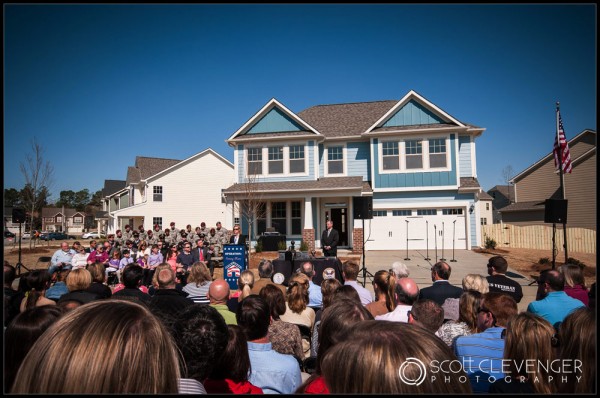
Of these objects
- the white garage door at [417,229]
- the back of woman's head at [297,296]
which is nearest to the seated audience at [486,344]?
the back of woman's head at [297,296]

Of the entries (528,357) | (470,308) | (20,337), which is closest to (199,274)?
(20,337)

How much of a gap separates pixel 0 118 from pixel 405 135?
18831 mm

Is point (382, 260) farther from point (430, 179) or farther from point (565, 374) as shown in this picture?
point (565, 374)

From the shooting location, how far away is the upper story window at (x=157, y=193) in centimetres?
2801

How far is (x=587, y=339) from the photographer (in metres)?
1.72

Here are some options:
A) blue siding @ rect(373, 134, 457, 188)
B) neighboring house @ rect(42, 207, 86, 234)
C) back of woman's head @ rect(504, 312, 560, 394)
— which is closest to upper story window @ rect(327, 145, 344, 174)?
blue siding @ rect(373, 134, 457, 188)

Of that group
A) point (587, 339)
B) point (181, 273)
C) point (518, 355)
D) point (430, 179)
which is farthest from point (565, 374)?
point (430, 179)

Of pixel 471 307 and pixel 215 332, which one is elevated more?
pixel 215 332

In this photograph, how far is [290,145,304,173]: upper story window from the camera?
1997 cm

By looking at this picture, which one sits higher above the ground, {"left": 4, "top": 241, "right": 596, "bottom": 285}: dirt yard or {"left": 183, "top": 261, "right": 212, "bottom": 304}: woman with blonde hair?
{"left": 183, "top": 261, "right": 212, "bottom": 304}: woman with blonde hair

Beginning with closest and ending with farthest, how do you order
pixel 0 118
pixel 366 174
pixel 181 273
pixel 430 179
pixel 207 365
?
1. pixel 0 118
2. pixel 207 365
3. pixel 181 273
4. pixel 430 179
5. pixel 366 174

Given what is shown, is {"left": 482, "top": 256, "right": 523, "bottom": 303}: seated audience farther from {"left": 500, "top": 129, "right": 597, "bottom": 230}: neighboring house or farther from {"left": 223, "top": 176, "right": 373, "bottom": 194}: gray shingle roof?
{"left": 500, "top": 129, "right": 597, "bottom": 230}: neighboring house

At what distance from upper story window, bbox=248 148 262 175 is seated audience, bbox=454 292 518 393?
17.6m

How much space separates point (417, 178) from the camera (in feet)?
61.5
